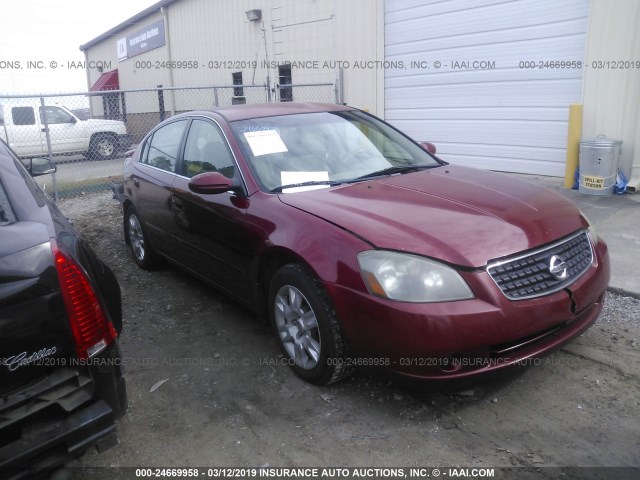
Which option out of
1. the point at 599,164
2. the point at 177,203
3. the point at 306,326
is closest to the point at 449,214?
the point at 306,326

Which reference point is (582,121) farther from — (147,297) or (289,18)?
(289,18)

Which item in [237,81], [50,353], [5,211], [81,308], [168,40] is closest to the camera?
[50,353]

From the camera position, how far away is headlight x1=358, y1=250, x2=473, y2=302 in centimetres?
264

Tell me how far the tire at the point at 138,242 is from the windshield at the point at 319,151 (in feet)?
6.35

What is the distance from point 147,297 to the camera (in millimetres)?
4902

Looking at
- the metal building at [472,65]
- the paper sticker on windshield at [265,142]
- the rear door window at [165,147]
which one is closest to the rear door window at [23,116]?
the metal building at [472,65]

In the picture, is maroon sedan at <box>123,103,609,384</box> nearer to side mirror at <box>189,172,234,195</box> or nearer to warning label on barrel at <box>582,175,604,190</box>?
side mirror at <box>189,172,234,195</box>

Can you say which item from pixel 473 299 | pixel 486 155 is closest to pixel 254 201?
pixel 473 299

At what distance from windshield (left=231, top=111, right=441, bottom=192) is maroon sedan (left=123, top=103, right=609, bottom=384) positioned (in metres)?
0.01

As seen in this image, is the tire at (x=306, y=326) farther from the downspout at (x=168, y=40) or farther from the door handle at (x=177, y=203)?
the downspout at (x=168, y=40)

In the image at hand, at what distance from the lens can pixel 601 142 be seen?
719cm

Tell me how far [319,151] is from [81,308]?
219 cm

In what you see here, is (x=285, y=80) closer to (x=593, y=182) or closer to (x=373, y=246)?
(x=593, y=182)

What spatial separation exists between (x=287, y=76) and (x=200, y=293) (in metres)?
10.4
